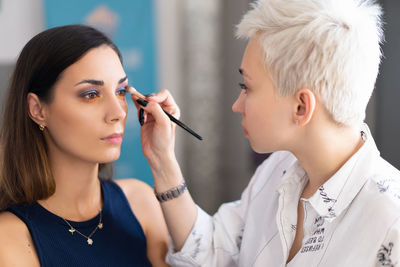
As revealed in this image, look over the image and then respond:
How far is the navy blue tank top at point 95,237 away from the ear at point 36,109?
248mm

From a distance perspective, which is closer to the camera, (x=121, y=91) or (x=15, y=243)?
(x=15, y=243)

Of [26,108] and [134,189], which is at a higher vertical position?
[26,108]

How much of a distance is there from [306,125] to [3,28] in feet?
7.47

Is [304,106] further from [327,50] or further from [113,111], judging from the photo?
[113,111]

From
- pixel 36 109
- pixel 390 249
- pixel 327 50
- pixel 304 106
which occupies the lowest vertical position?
pixel 390 249

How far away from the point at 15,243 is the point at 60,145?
30 centimetres

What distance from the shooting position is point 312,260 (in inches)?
44.7

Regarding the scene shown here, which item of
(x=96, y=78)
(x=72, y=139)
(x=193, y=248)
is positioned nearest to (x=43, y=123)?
(x=72, y=139)

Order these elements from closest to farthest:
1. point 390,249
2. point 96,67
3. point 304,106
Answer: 1. point 390,249
2. point 304,106
3. point 96,67

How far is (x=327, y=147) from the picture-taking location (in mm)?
1169

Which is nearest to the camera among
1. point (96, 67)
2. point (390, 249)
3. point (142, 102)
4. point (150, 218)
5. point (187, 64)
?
point (390, 249)

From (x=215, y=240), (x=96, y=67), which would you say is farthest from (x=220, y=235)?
(x=96, y=67)

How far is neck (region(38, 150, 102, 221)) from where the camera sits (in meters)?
1.35

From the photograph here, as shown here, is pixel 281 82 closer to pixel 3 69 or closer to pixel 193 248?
pixel 193 248
